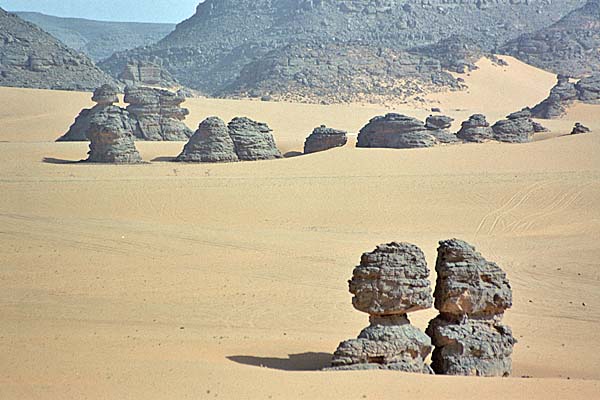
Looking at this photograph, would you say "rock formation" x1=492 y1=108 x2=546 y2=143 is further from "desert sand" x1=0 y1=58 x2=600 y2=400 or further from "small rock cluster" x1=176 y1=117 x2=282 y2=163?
"small rock cluster" x1=176 y1=117 x2=282 y2=163

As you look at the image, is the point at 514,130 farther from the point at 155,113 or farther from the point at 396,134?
the point at 155,113

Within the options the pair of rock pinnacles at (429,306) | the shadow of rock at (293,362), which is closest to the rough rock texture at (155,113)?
the shadow of rock at (293,362)

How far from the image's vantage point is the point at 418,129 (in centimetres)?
3466

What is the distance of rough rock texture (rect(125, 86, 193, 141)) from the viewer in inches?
1534

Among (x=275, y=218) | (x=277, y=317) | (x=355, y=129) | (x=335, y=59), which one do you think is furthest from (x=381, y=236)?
(x=335, y=59)

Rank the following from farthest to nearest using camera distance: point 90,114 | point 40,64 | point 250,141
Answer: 1. point 40,64
2. point 90,114
3. point 250,141

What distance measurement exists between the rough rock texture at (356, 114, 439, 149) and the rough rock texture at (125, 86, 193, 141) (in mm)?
9334

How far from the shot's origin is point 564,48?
8225 cm

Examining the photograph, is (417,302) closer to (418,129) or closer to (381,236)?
(381,236)

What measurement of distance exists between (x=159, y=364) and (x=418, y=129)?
25591 millimetres

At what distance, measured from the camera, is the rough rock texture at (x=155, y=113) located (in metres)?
39.0

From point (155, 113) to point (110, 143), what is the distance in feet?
29.4

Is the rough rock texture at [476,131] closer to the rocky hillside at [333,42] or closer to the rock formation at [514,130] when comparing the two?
the rock formation at [514,130]

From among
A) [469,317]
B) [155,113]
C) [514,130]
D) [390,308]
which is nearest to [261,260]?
[469,317]
